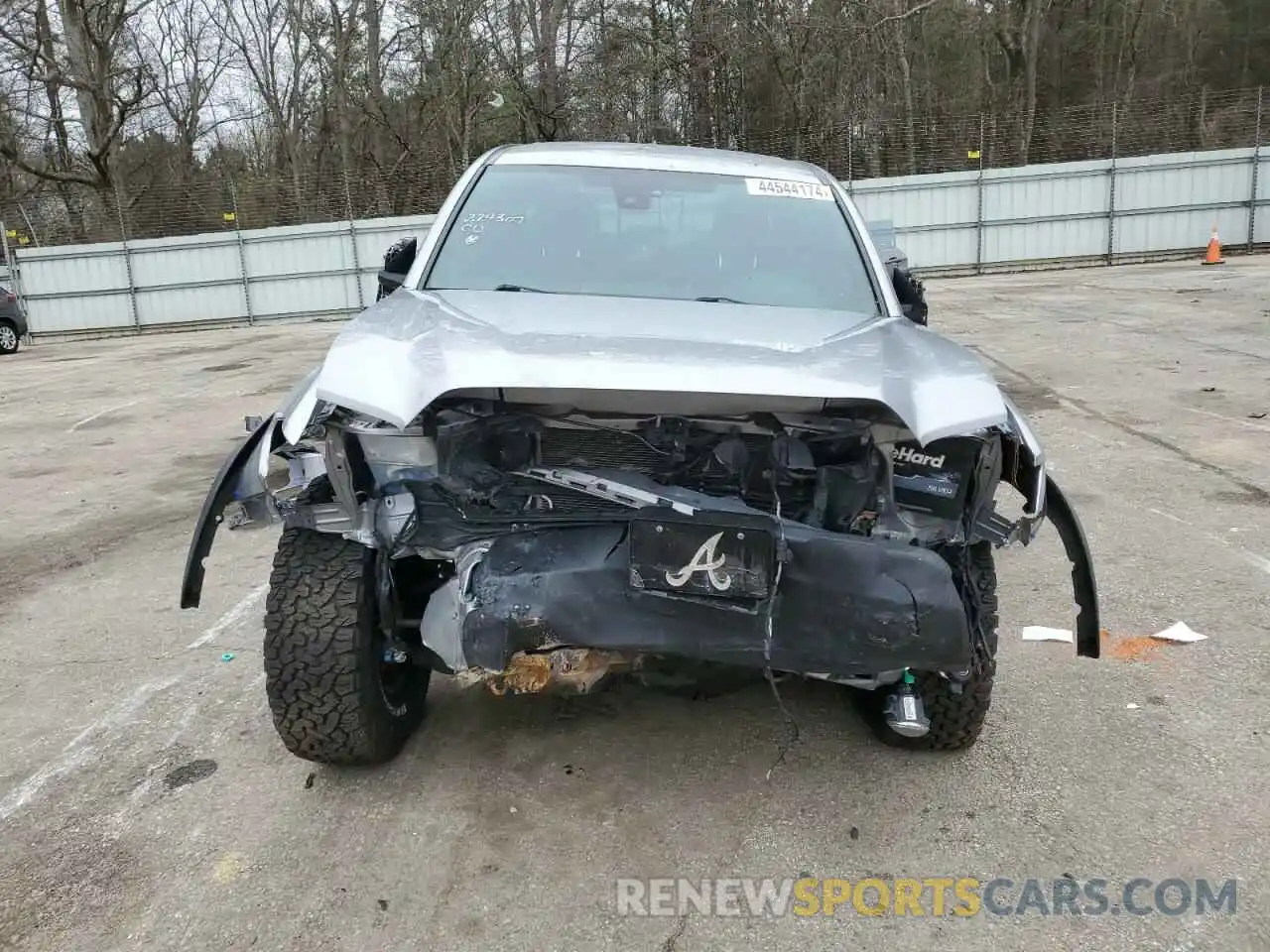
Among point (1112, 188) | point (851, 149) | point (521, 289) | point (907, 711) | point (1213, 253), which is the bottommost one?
point (907, 711)

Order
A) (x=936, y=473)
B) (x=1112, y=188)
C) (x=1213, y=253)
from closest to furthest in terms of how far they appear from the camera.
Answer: (x=936, y=473) → (x=1213, y=253) → (x=1112, y=188)

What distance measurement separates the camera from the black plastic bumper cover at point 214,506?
2.70 meters

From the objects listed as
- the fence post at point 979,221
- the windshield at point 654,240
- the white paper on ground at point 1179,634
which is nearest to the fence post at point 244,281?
the fence post at point 979,221

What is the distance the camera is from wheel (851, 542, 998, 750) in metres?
2.70

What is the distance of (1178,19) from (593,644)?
1424 inches

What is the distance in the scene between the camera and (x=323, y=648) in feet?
8.84

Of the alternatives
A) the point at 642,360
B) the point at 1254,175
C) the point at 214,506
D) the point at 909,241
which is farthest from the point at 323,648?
the point at 1254,175

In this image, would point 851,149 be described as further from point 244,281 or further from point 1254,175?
point 244,281

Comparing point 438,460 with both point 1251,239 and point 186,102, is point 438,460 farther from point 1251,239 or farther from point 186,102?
point 186,102

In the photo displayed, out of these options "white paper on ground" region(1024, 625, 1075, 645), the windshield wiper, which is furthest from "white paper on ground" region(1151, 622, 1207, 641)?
the windshield wiper

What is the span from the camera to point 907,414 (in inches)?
90.4

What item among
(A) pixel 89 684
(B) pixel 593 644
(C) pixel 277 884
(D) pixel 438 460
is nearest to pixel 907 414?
(B) pixel 593 644

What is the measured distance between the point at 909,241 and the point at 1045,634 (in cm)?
1913

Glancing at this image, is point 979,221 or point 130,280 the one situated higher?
point 979,221
